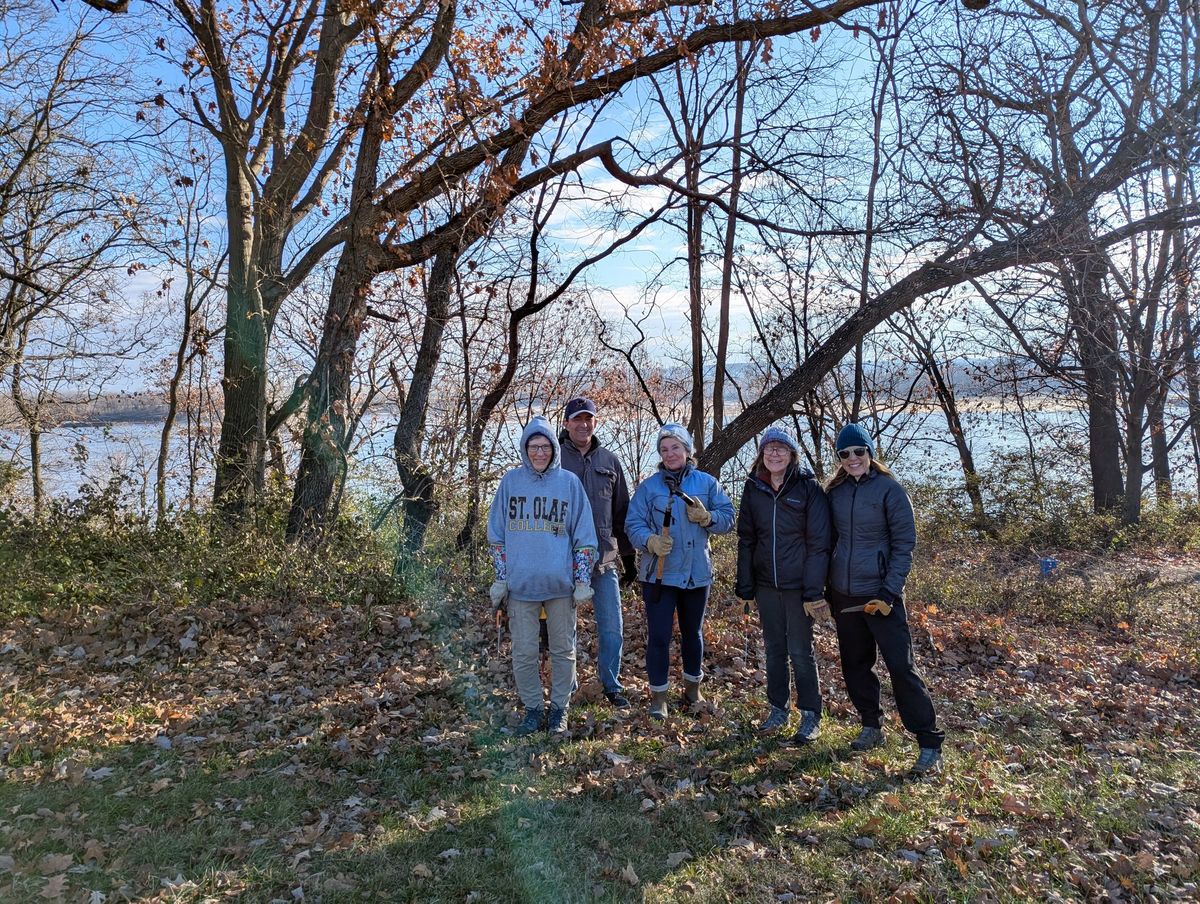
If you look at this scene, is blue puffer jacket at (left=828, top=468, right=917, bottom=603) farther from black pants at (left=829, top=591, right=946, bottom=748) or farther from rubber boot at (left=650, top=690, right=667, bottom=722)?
rubber boot at (left=650, top=690, right=667, bottom=722)

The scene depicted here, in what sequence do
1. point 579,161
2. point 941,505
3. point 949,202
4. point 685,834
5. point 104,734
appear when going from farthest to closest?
1. point 941,505
2. point 949,202
3. point 579,161
4. point 104,734
5. point 685,834

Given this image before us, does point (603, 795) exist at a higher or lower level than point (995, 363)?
lower

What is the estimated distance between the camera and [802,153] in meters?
9.46

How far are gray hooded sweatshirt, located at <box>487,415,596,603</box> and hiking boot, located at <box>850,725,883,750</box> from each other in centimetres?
208

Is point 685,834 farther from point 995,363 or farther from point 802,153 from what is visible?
point 995,363

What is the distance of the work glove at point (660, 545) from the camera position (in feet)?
16.5

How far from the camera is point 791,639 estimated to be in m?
4.96

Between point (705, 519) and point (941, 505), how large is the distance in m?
9.63

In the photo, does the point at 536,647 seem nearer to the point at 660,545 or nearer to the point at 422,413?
the point at 660,545

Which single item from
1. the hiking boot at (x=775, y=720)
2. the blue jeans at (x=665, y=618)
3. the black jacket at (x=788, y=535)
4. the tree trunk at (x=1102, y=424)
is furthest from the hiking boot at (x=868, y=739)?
the tree trunk at (x=1102, y=424)

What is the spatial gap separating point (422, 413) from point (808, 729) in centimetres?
585

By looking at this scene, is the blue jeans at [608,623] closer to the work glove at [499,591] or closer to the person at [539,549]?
the person at [539,549]

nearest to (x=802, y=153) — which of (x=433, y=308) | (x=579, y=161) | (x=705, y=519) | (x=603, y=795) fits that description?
(x=579, y=161)

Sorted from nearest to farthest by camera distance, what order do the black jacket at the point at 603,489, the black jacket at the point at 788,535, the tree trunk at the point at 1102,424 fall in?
the black jacket at the point at 788,535
the black jacket at the point at 603,489
the tree trunk at the point at 1102,424
